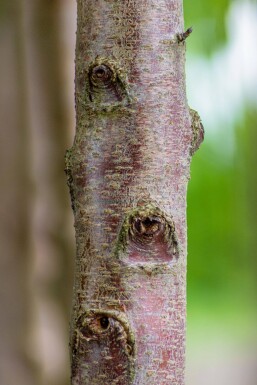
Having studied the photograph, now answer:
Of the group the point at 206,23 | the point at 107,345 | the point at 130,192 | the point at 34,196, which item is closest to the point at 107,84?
the point at 130,192

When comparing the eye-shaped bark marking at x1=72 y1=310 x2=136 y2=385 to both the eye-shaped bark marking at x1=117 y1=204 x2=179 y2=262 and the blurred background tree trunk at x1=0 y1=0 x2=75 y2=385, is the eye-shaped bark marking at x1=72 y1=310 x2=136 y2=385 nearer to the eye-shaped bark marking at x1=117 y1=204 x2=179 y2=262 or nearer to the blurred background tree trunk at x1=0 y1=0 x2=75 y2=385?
the eye-shaped bark marking at x1=117 y1=204 x2=179 y2=262

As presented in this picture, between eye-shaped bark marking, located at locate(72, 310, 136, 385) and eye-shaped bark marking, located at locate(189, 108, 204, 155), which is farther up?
eye-shaped bark marking, located at locate(189, 108, 204, 155)

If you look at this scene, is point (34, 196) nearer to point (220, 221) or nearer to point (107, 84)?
point (107, 84)

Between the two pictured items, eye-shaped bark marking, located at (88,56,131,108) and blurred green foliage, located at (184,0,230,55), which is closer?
eye-shaped bark marking, located at (88,56,131,108)

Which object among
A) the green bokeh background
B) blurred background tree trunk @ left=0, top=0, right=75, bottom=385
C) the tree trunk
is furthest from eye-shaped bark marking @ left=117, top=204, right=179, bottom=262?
the green bokeh background

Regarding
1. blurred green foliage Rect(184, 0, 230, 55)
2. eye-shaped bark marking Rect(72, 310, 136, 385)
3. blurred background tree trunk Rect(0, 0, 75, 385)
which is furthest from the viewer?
blurred green foliage Rect(184, 0, 230, 55)

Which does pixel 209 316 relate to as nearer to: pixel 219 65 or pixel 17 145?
pixel 219 65
